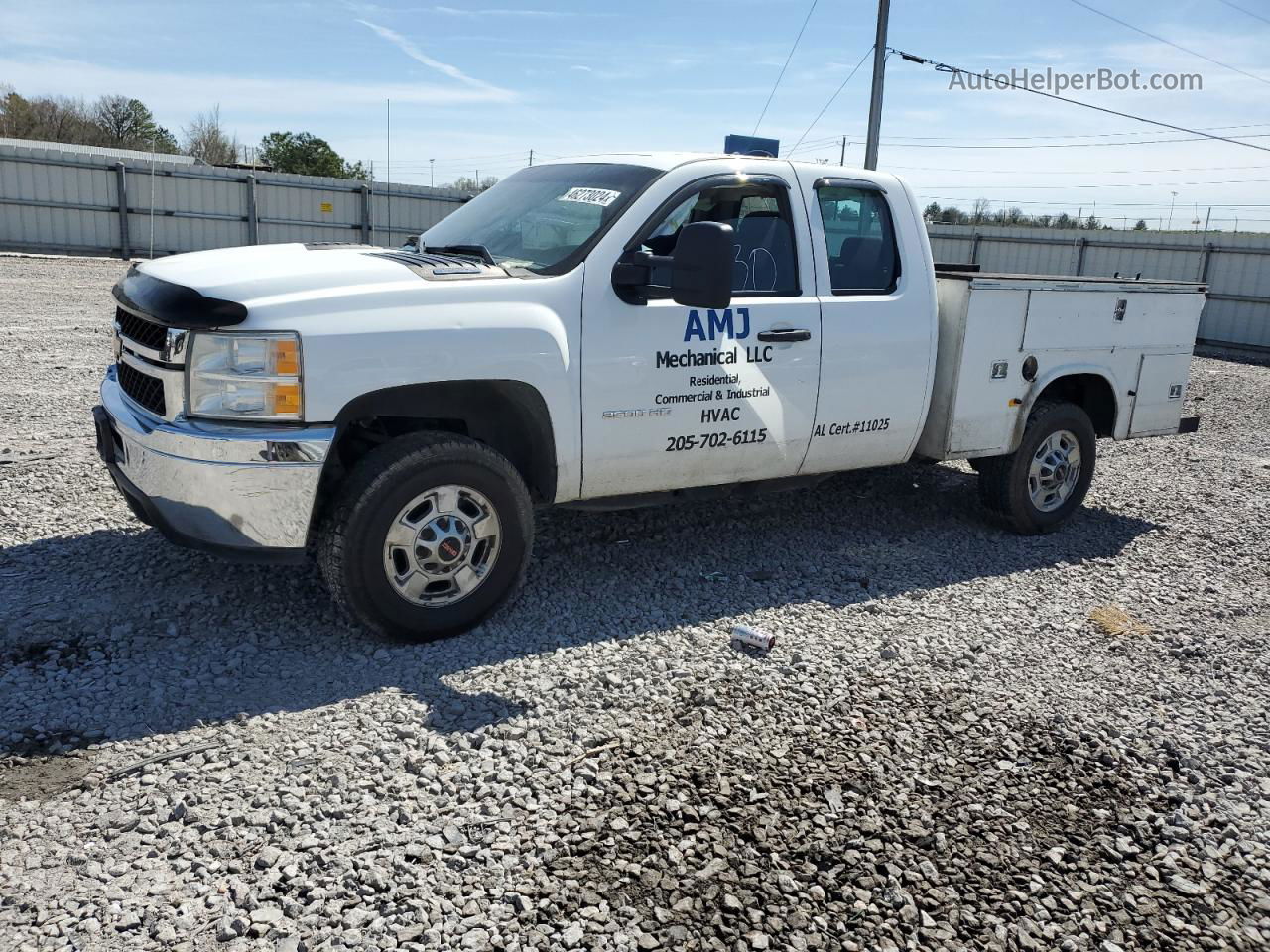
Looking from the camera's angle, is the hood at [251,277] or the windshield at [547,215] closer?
the hood at [251,277]

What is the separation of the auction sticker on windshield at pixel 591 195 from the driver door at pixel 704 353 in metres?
0.18

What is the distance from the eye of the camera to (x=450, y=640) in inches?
177

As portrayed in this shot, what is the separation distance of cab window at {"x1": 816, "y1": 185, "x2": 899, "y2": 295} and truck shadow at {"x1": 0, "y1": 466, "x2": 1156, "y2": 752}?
1.56m

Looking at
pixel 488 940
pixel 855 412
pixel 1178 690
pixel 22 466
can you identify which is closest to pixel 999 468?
pixel 855 412

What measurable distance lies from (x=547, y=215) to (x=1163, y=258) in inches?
804

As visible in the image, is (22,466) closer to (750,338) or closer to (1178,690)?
(750,338)

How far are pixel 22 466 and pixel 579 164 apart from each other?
4042 mm

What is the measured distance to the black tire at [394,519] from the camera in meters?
4.18

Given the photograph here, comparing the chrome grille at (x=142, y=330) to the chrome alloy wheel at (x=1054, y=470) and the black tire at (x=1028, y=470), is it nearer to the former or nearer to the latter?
the black tire at (x=1028, y=470)

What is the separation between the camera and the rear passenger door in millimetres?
5398

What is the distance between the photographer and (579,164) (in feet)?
17.7

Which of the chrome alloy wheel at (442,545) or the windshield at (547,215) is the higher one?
the windshield at (547,215)

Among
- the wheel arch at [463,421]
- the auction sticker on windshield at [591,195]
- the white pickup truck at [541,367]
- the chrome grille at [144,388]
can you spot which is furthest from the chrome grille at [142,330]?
the auction sticker on windshield at [591,195]

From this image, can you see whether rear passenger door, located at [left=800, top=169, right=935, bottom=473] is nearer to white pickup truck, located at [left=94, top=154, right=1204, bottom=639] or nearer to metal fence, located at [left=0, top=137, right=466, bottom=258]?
white pickup truck, located at [left=94, top=154, right=1204, bottom=639]
